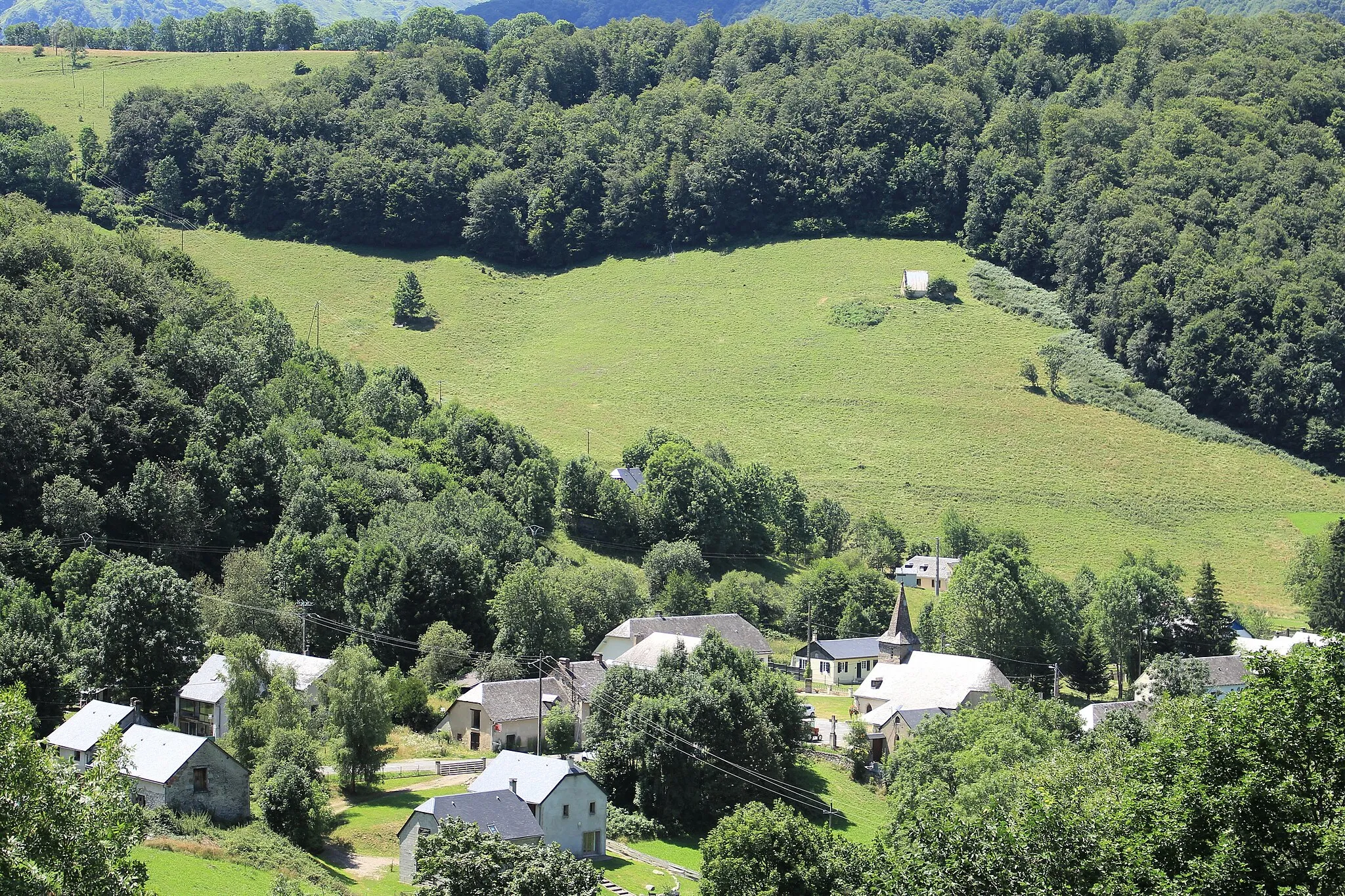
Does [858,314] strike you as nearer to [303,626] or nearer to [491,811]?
[303,626]

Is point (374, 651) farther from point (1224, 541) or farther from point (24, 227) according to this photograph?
point (1224, 541)

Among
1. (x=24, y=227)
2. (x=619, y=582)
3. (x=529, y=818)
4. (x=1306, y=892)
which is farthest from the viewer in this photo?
(x=24, y=227)

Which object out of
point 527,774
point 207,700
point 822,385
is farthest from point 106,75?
point 527,774

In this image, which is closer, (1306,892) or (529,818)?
(1306,892)

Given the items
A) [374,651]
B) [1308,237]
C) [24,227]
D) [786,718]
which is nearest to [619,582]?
[374,651]

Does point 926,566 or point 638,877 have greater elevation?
point 638,877

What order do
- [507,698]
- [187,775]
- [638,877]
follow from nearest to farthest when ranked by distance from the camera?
[187,775] → [638,877] → [507,698]
